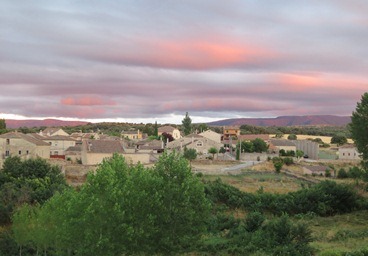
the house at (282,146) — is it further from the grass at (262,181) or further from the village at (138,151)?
the grass at (262,181)

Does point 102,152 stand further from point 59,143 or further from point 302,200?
point 59,143

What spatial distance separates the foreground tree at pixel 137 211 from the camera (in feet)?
67.3

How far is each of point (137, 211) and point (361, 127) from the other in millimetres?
31502

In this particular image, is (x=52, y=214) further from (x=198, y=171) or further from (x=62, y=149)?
(x=62, y=149)

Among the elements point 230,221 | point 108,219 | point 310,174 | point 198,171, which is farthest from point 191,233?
point 310,174

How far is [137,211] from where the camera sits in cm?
2133

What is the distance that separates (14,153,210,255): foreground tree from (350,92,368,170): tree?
2846 cm

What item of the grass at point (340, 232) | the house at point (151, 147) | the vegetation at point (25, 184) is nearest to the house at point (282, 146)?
the house at point (151, 147)

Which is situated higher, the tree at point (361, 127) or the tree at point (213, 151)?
the tree at point (361, 127)

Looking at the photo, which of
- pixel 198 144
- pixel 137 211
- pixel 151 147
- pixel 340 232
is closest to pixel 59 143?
pixel 151 147

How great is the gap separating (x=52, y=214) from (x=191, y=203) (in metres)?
9.95

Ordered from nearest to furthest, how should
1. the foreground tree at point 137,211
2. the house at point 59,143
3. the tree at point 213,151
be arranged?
the foreground tree at point 137,211, the tree at point 213,151, the house at point 59,143

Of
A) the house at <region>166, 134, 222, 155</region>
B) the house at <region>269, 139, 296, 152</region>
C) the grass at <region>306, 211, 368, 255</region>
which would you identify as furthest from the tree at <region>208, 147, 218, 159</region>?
the grass at <region>306, 211, 368, 255</region>

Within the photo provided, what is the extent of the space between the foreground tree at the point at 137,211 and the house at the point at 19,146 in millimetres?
40010
